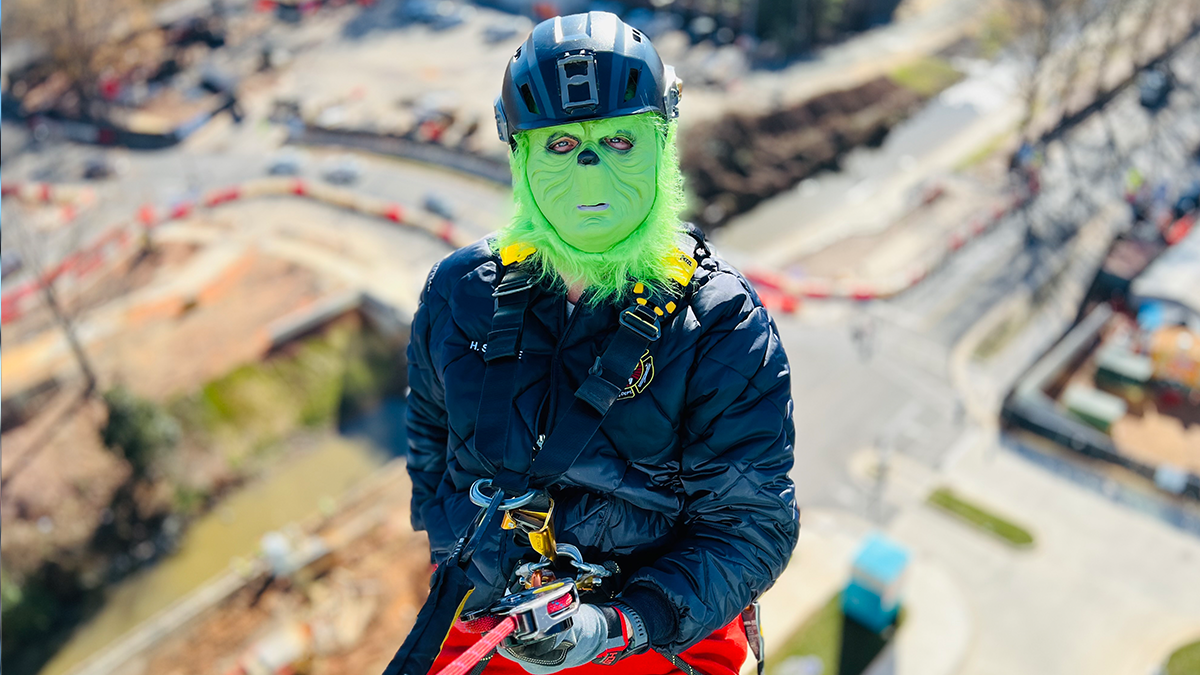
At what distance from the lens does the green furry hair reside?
524cm

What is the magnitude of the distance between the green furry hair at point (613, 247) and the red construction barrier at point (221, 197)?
45.4m

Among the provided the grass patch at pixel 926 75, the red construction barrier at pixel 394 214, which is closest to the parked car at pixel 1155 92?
the grass patch at pixel 926 75

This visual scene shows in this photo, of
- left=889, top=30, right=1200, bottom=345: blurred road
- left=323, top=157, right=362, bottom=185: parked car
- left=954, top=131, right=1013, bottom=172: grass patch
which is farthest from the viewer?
left=954, top=131, right=1013, bottom=172: grass patch

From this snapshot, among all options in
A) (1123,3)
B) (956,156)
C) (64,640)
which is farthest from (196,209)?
(1123,3)

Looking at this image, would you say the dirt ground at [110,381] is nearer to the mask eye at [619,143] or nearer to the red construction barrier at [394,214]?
the red construction barrier at [394,214]

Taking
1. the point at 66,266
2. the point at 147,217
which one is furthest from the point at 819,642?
the point at 66,266

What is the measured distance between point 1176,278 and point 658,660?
39207 millimetres

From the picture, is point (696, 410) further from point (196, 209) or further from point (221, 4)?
point (221, 4)

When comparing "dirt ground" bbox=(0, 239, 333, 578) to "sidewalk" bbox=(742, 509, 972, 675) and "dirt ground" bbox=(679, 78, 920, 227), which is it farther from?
"dirt ground" bbox=(679, 78, 920, 227)

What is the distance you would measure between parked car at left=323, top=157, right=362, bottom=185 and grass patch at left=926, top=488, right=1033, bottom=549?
118ft

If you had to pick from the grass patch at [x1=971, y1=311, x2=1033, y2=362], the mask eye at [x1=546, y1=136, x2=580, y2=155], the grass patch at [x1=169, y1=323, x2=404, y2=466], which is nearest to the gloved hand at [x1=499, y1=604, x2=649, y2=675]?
the mask eye at [x1=546, y1=136, x2=580, y2=155]

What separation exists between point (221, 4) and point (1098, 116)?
6933 centimetres

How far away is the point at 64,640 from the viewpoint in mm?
26672

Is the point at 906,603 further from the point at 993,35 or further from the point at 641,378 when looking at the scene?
the point at 993,35
